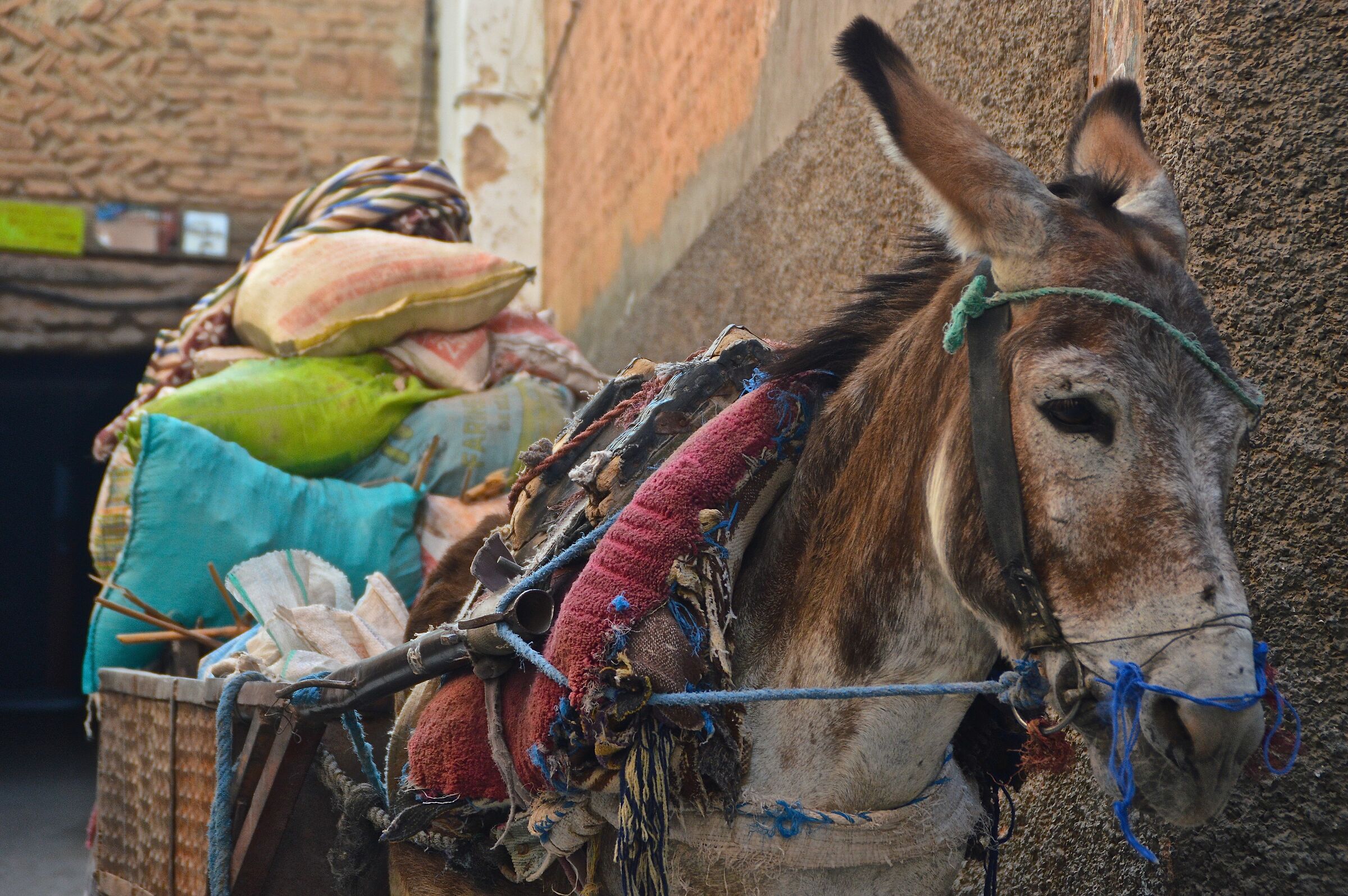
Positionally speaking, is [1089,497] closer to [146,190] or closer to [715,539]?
[715,539]

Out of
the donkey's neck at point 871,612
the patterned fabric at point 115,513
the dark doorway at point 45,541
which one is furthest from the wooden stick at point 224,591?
the dark doorway at point 45,541

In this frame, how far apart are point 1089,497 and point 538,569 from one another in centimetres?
86

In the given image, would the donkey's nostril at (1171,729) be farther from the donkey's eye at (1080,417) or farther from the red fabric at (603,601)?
the red fabric at (603,601)

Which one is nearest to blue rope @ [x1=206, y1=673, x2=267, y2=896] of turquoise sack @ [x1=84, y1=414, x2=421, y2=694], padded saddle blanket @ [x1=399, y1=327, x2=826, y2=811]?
padded saddle blanket @ [x1=399, y1=327, x2=826, y2=811]

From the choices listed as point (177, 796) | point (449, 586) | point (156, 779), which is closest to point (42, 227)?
point (156, 779)

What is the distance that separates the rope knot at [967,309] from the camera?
141 centimetres

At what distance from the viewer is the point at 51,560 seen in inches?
518

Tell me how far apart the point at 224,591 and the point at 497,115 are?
24.3 ft

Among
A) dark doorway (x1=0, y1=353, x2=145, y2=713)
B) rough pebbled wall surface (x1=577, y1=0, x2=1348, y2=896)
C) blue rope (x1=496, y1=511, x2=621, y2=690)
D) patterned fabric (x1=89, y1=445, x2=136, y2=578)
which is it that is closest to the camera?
blue rope (x1=496, y1=511, x2=621, y2=690)

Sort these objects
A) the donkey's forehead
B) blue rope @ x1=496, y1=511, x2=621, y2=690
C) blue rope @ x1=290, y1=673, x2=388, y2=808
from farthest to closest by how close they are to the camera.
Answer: blue rope @ x1=290, y1=673, x2=388, y2=808 → blue rope @ x1=496, y1=511, x2=621, y2=690 → the donkey's forehead

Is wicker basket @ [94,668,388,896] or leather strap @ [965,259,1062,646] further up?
leather strap @ [965,259,1062,646]

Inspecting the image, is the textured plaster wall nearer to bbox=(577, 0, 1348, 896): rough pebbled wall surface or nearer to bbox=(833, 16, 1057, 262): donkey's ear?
bbox=(577, 0, 1348, 896): rough pebbled wall surface

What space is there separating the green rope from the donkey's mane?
0.26m

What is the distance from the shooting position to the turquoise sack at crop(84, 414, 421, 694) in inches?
120
